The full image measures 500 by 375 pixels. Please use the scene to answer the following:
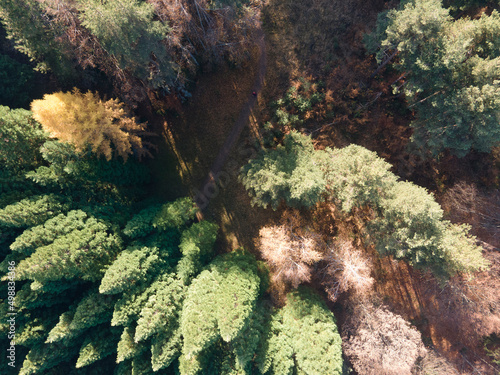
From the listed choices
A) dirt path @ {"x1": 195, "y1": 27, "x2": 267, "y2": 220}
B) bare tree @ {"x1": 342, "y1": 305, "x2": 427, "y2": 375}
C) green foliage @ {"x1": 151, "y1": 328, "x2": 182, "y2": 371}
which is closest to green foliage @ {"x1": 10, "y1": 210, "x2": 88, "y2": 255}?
green foliage @ {"x1": 151, "y1": 328, "x2": 182, "y2": 371}

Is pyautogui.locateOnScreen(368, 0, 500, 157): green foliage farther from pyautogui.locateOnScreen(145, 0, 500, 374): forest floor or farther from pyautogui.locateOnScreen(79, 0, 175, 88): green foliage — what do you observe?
pyautogui.locateOnScreen(79, 0, 175, 88): green foliage

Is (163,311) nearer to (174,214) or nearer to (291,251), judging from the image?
(174,214)

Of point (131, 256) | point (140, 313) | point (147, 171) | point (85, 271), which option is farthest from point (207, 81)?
point (140, 313)

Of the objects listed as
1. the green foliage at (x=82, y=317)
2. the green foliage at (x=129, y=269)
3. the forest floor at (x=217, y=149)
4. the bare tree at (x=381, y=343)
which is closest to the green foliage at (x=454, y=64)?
the forest floor at (x=217, y=149)

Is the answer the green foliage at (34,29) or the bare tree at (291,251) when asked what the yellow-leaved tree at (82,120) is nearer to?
the green foliage at (34,29)

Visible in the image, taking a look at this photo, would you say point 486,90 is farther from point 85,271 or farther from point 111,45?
point 85,271

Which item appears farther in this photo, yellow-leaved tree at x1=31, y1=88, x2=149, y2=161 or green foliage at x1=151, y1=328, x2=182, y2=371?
green foliage at x1=151, y1=328, x2=182, y2=371
